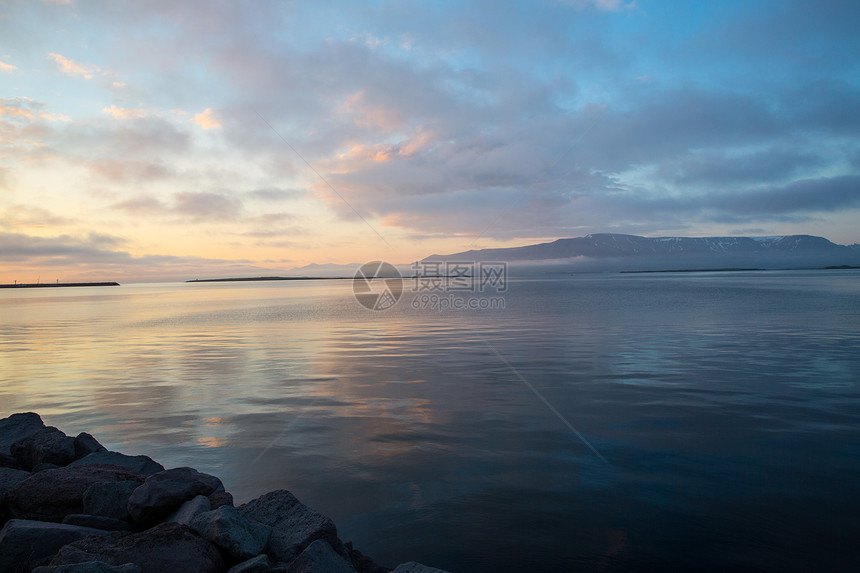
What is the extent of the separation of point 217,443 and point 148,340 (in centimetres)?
1971

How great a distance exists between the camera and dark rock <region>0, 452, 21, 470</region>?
7.47 m

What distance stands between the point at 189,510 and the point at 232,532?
1.00 meters

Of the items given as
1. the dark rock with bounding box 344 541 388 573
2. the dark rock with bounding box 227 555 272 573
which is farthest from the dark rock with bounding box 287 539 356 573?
the dark rock with bounding box 344 541 388 573

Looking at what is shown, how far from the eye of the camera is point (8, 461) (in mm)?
7496

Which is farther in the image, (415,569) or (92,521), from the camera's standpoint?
Answer: (92,521)

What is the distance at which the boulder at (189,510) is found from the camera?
516cm

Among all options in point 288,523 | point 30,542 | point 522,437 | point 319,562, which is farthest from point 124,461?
point 522,437

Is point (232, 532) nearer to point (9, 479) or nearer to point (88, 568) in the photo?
point (88, 568)

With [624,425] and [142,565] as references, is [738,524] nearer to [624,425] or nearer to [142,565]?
[624,425]

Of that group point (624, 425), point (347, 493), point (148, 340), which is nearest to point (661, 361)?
point (624, 425)

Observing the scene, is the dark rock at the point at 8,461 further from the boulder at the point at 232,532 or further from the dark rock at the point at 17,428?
the boulder at the point at 232,532

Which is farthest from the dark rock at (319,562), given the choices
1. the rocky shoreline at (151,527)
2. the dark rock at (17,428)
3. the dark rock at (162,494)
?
the dark rock at (17,428)

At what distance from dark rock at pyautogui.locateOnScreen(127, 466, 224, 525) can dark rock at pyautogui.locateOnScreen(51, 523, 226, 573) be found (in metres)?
0.66

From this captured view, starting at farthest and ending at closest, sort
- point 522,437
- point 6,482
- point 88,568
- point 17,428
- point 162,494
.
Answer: point 522,437
point 17,428
point 6,482
point 162,494
point 88,568
